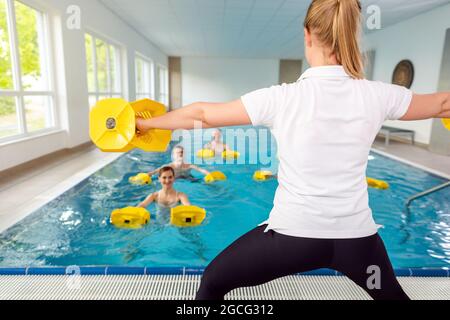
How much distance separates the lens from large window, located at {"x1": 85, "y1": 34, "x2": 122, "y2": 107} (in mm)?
7646

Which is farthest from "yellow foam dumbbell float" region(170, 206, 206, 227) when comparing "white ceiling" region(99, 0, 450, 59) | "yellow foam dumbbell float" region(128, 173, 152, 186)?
"white ceiling" region(99, 0, 450, 59)

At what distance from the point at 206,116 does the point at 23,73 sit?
5374mm

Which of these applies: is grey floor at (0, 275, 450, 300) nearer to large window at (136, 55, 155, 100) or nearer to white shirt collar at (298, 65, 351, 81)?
white shirt collar at (298, 65, 351, 81)

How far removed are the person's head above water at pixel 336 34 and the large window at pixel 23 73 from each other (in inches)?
190

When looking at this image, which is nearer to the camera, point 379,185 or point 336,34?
point 336,34

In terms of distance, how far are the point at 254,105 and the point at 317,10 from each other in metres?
0.28

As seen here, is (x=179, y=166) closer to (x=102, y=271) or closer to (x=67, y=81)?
(x=67, y=81)

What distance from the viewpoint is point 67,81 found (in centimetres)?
611

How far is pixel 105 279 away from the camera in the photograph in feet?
6.29

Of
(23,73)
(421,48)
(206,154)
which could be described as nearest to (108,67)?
(23,73)

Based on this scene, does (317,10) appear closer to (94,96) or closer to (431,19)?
(94,96)

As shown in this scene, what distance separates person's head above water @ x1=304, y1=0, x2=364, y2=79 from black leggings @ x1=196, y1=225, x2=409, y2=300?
447 mm

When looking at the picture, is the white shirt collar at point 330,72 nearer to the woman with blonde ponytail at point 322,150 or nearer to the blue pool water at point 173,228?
the woman with blonde ponytail at point 322,150
